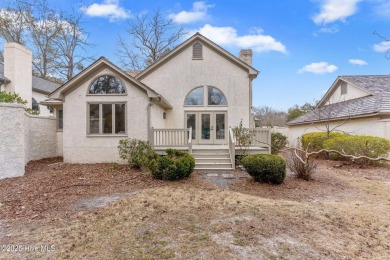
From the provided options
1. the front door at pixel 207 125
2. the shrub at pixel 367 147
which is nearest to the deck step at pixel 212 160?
the front door at pixel 207 125

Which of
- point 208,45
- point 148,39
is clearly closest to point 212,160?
point 208,45

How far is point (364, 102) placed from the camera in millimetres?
16531

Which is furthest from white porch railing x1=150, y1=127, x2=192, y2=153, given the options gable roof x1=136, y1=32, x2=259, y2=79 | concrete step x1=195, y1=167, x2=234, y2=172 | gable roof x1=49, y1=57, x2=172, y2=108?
gable roof x1=136, y1=32, x2=259, y2=79

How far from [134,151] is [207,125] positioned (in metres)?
5.44

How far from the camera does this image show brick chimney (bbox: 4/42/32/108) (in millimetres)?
18234

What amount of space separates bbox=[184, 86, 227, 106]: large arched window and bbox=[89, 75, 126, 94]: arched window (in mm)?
4361

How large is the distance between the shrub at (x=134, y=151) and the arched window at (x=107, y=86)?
2.57m

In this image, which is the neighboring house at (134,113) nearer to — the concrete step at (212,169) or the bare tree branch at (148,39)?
the concrete step at (212,169)

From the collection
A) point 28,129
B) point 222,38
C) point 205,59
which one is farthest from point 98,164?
point 222,38

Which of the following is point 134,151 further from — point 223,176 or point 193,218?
point 193,218

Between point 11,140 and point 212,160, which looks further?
point 212,160

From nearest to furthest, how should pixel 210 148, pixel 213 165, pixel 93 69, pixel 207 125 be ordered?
pixel 213 165 < pixel 93 69 < pixel 210 148 < pixel 207 125

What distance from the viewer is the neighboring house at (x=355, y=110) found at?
46.9 feet

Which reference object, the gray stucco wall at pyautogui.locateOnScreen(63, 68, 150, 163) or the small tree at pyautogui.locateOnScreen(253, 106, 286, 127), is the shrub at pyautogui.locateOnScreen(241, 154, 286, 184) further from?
the small tree at pyautogui.locateOnScreen(253, 106, 286, 127)
